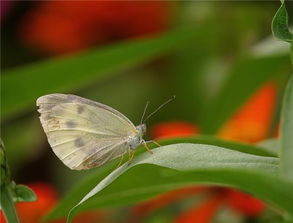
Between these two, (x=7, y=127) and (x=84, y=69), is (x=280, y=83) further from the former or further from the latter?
(x=7, y=127)

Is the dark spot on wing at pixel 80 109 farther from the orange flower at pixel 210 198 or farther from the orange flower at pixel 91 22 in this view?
the orange flower at pixel 91 22

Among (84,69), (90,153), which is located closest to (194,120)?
(84,69)

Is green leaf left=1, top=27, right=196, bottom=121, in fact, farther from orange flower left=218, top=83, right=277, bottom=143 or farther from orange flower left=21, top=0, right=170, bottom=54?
orange flower left=21, top=0, right=170, bottom=54

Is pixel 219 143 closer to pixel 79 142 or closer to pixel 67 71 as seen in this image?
pixel 79 142

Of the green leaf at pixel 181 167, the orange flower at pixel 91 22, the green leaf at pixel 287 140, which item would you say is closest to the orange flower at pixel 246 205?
the green leaf at pixel 181 167

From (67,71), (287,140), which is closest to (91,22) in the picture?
(67,71)

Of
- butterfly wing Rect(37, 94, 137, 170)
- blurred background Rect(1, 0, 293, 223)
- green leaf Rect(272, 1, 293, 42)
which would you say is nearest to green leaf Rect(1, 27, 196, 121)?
blurred background Rect(1, 0, 293, 223)
